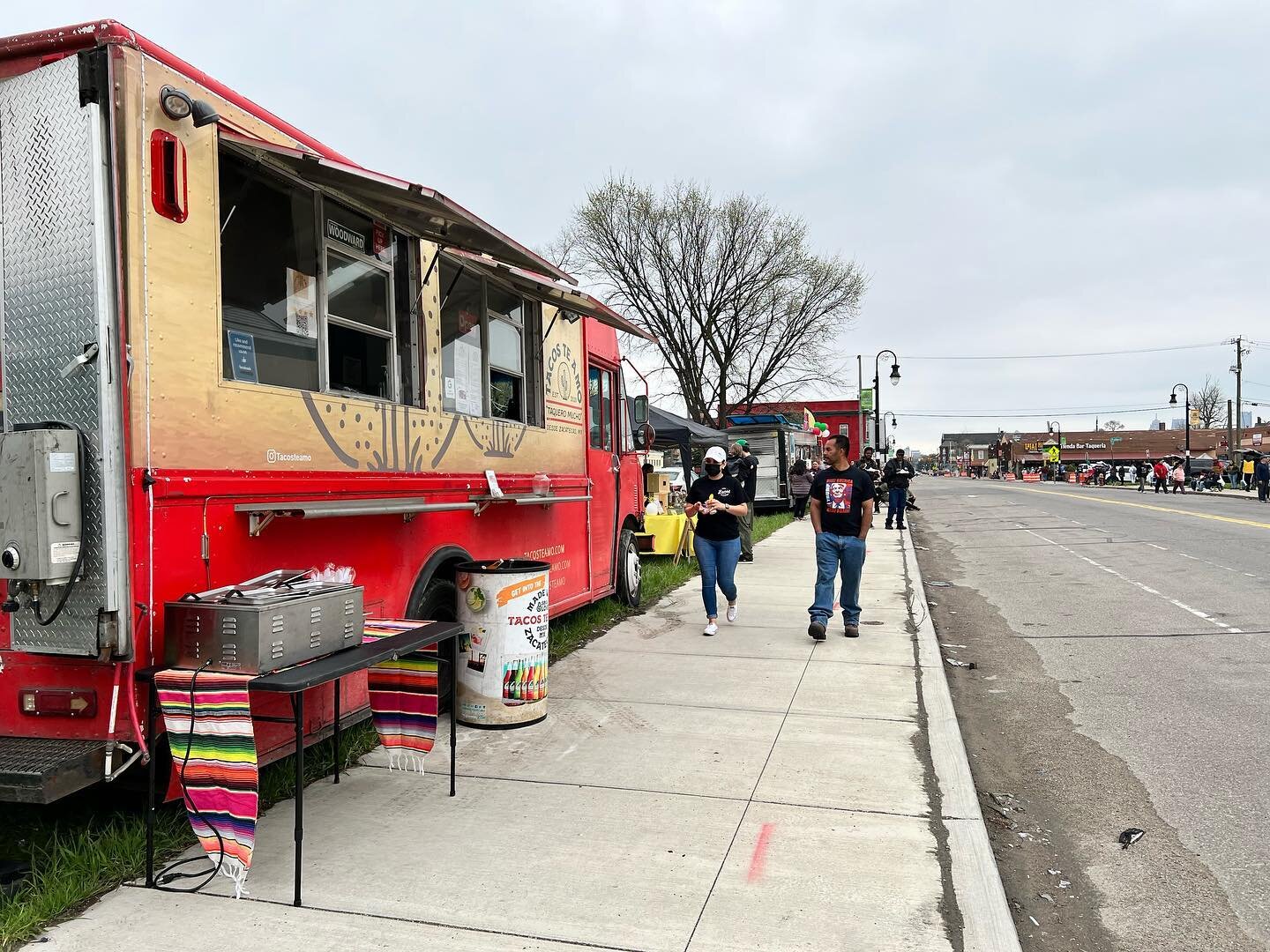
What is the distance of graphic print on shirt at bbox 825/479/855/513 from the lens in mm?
8023

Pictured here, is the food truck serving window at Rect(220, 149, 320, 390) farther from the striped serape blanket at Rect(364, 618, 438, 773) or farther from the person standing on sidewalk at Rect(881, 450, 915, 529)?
the person standing on sidewalk at Rect(881, 450, 915, 529)

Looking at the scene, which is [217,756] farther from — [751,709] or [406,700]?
[751,709]

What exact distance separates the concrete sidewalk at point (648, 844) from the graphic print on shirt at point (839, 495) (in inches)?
79.3

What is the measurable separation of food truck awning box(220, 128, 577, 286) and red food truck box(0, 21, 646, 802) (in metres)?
0.02

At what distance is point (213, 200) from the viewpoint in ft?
12.2

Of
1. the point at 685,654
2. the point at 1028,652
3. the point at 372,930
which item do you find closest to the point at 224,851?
the point at 372,930

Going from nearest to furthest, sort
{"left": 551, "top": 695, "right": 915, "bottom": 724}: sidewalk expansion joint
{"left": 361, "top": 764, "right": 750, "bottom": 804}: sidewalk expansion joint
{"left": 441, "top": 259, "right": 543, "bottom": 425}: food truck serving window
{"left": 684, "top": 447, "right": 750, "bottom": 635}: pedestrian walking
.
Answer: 1. {"left": 361, "top": 764, "right": 750, "bottom": 804}: sidewalk expansion joint
2. {"left": 441, "top": 259, "right": 543, "bottom": 425}: food truck serving window
3. {"left": 551, "top": 695, "right": 915, "bottom": 724}: sidewalk expansion joint
4. {"left": 684, "top": 447, "right": 750, "bottom": 635}: pedestrian walking

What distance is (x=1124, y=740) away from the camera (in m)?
5.44

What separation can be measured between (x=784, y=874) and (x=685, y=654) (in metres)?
4.06

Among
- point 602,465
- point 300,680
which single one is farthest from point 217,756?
point 602,465

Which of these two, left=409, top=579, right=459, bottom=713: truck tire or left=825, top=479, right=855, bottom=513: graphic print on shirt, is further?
left=825, top=479, right=855, bottom=513: graphic print on shirt

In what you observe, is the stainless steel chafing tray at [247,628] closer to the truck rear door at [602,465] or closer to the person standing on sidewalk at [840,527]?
the truck rear door at [602,465]

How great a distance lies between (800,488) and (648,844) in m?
19.7

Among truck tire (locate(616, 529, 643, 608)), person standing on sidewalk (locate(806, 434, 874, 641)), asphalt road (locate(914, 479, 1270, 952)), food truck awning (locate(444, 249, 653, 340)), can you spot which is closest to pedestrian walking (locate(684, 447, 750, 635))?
person standing on sidewalk (locate(806, 434, 874, 641))
